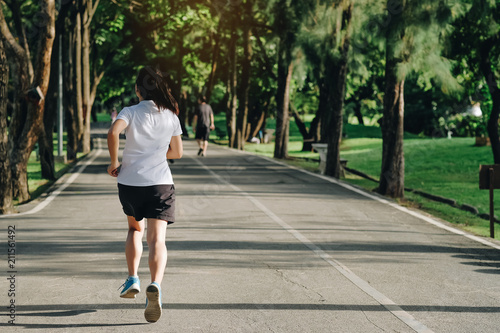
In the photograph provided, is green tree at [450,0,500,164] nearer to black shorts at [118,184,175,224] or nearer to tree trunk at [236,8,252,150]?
tree trunk at [236,8,252,150]

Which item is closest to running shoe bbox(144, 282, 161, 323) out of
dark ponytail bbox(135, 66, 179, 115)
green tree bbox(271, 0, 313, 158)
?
dark ponytail bbox(135, 66, 179, 115)

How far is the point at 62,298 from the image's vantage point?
663 cm

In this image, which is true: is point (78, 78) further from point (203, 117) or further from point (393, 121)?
point (393, 121)

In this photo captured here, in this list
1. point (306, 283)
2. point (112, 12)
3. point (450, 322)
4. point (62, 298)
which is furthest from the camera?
point (112, 12)

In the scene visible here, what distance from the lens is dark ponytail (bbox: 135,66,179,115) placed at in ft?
20.2

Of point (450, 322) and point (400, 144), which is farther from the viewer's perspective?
point (400, 144)

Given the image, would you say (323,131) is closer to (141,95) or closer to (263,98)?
(263,98)

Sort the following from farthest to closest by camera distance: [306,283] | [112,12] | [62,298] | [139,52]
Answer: [139,52]
[112,12]
[306,283]
[62,298]

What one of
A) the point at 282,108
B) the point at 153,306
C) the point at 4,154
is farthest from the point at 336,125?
the point at 153,306

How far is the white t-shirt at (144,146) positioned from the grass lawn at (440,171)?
753 cm

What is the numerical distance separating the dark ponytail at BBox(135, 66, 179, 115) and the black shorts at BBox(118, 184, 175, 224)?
2.23 ft

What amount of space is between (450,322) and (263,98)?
45.7m

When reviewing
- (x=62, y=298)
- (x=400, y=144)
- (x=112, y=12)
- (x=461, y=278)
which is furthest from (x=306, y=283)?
(x=112, y=12)

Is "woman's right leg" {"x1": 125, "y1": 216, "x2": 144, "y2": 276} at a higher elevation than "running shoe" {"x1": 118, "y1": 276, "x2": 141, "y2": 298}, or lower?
higher
